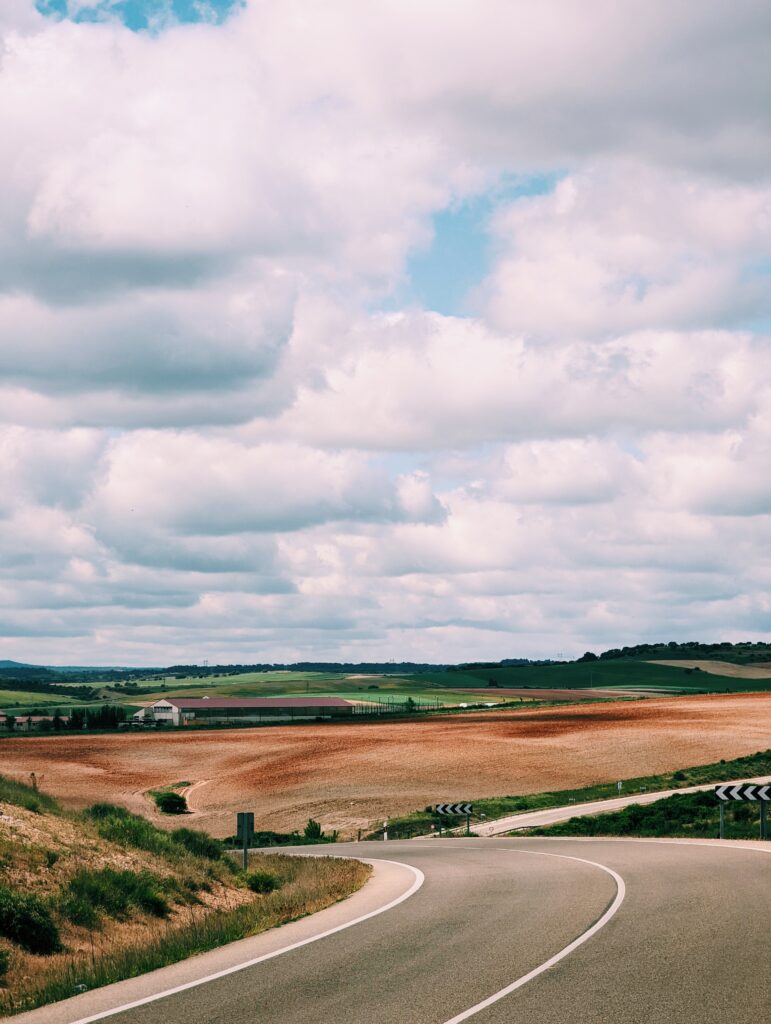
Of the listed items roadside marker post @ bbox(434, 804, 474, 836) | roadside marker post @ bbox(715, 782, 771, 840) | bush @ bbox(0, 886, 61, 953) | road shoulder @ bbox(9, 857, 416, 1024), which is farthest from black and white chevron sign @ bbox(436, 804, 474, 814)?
bush @ bbox(0, 886, 61, 953)

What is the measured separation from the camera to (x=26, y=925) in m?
18.4

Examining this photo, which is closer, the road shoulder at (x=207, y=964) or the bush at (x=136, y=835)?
the road shoulder at (x=207, y=964)

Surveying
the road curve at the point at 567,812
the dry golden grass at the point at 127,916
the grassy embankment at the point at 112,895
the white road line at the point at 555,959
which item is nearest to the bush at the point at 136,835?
the grassy embankment at the point at 112,895

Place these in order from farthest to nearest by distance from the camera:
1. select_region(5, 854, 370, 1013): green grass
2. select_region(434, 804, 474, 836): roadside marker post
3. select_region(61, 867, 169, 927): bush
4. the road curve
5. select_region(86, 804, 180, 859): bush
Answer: the road curve, select_region(434, 804, 474, 836): roadside marker post, select_region(86, 804, 180, 859): bush, select_region(61, 867, 169, 927): bush, select_region(5, 854, 370, 1013): green grass

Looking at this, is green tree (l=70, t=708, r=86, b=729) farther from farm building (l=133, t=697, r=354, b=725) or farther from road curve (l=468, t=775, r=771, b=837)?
road curve (l=468, t=775, r=771, b=837)

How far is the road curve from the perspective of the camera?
178ft

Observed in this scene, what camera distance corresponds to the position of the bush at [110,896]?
67.4 ft

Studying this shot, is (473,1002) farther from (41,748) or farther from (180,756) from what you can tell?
(41,748)

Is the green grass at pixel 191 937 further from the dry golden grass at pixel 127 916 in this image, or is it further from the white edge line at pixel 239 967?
the white edge line at pixel 239 967

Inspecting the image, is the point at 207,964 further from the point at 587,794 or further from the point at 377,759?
the point at 377,759

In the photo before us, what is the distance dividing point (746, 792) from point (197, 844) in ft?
59.1

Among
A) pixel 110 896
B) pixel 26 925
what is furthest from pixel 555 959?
pixel 110 896

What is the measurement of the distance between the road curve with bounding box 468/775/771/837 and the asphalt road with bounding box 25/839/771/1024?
3285 cm

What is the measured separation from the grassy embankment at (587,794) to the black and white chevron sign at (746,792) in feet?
76.4
